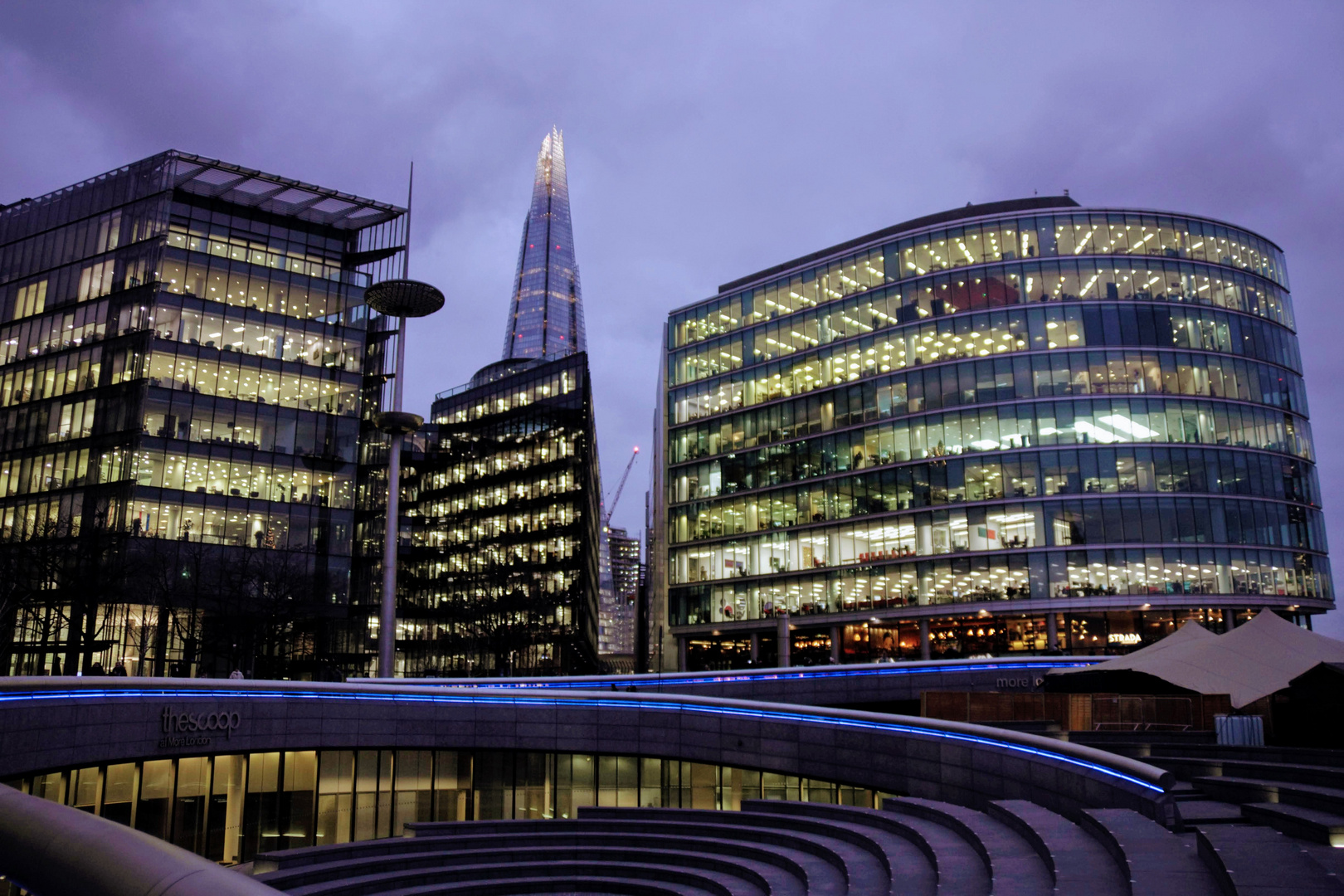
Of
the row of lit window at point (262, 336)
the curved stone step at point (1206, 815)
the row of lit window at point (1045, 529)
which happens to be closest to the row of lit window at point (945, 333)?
the row of lit window at point (1045, 529)

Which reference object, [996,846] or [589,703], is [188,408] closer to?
[589,703]

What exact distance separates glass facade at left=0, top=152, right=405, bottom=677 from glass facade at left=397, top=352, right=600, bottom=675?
36118 millimetres

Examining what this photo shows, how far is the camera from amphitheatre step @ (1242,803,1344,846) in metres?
12.0

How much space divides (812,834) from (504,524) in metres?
118

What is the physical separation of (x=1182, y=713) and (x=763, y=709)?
34.7 ft

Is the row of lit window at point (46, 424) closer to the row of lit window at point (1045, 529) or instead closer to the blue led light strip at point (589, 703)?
the blue led light strip at point (589, 703)

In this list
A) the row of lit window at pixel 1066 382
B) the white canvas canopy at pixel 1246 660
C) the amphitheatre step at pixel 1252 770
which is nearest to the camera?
the amphitheatre step at pixel 1252 770

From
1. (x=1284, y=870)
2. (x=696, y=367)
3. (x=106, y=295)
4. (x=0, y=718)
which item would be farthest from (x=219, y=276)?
(x=1284, y=870)

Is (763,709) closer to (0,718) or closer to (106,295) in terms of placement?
(0,718)

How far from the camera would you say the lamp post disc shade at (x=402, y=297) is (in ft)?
157

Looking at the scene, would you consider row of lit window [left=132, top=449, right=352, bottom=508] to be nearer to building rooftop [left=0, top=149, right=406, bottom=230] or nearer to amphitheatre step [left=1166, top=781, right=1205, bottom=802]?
building rooftop [left=0, top=149, right=406, bottom=230]

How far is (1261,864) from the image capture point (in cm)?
1096

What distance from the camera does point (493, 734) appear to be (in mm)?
31969

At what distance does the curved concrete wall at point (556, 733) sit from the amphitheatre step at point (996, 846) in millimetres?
1710
